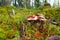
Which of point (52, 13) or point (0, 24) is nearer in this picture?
point (0, 24)

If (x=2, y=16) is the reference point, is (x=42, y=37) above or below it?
below

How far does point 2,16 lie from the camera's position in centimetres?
570

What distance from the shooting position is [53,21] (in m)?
5.52

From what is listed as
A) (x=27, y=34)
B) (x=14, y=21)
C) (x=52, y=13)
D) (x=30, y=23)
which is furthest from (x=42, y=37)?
(x=52, y=13)

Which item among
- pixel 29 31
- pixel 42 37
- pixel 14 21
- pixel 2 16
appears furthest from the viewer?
pixel 2 16

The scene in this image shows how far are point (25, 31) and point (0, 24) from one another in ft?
2.67

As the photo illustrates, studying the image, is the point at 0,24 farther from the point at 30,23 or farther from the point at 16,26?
the point at 30,23

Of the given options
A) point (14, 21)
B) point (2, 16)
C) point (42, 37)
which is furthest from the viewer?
point (2, 16)

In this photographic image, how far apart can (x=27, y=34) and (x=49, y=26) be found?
2.32 feet

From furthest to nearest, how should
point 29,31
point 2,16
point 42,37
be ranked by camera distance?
1. point 2,16
2. point 29,31
3. point 42,37

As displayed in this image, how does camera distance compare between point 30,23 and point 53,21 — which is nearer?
point 30,23

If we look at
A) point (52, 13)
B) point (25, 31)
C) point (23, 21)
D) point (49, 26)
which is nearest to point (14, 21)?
point (23, 21)

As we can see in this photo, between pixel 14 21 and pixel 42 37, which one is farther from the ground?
pixel 14 21

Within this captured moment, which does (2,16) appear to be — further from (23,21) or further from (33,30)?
(33,30)
